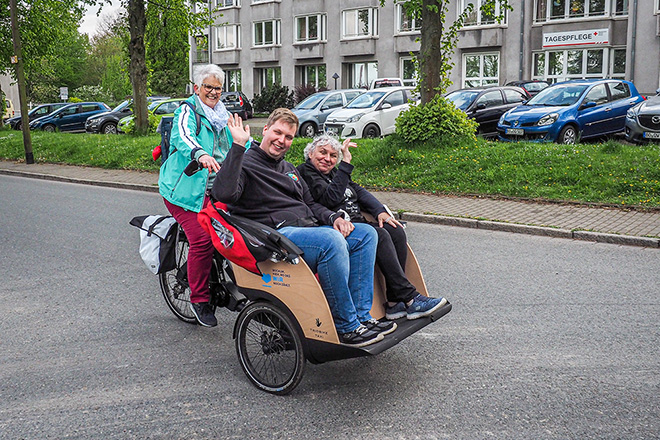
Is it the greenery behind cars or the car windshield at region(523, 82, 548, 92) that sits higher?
the car windshield at region(523, 82, 548, 92)

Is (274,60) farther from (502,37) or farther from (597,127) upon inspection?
(597,127)

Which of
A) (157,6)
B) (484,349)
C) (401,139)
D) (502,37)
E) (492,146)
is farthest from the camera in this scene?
(502,37)

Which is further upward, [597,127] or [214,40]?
[214,40]

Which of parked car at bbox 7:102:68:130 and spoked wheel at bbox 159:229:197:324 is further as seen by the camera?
parked car at bbox 7:102:68:130

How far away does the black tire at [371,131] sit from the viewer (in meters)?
18.7

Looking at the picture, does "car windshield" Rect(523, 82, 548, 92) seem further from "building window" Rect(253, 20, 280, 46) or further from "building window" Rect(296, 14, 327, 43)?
"building window" Rect(253, 20, 280, 46)

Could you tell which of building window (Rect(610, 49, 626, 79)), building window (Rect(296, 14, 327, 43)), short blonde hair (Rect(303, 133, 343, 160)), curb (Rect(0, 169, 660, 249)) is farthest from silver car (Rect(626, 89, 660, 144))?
building window (Rect(296, 14, 327, 43))

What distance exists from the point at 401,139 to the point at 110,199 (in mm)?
6142

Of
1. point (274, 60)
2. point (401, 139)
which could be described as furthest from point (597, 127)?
point (274, 60)

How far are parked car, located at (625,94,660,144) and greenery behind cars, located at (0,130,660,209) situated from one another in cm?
90

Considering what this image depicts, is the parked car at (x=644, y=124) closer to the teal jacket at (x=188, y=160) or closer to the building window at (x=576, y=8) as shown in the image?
the teal jacket at (x=188, y=160)

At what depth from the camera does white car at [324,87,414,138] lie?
1852cm

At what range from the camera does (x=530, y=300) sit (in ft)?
19.0

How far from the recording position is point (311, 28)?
4641 cm
